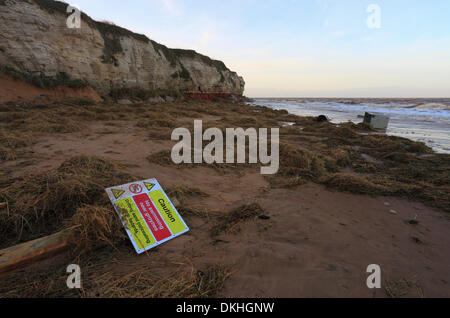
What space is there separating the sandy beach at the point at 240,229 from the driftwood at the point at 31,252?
0.20 feet

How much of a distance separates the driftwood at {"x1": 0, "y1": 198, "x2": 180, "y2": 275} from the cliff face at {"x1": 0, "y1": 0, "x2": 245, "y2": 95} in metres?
12.6

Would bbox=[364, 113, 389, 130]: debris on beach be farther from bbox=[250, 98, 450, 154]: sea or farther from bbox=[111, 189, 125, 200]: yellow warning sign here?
bbox=[111, 189, 125, 200]: yellow warning sign

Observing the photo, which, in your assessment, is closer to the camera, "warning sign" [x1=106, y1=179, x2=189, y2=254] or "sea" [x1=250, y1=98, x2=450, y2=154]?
"warning sign" [x1=106, y1=179, x2=189, y2=254]

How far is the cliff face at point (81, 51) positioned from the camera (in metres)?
9.45

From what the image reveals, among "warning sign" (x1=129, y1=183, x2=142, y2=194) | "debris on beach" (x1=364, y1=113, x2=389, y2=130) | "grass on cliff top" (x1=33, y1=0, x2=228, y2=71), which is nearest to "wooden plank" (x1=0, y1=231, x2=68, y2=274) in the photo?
"warning sign" (x1=129, y1=183, x2=142, y2=194)

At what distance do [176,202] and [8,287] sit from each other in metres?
1.44

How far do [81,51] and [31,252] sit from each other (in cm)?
1483

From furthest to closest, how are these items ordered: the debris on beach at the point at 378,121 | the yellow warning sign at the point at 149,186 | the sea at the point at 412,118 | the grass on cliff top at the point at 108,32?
the grass on cliff top at the point at 108,32 → the debris on beach at the point at 378,121 → the sea at the point at 412,118 → the yellow warning sign at the point at 149,186

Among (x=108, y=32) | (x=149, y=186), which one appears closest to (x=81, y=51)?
(x=108, y=32)

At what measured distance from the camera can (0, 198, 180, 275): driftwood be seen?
1.41 m

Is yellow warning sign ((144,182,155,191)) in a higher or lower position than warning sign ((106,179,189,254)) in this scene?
higher

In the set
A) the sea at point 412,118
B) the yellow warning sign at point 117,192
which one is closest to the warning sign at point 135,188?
the yellow warning sign at point 117,192

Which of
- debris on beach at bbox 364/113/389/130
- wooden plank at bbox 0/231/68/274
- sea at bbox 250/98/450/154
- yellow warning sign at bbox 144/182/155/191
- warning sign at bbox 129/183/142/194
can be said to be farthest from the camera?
debris on beach at bbox 364/113/389/130

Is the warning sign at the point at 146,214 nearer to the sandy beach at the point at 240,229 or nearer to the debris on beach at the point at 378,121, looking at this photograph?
the sandy beach at the point at 240,229
